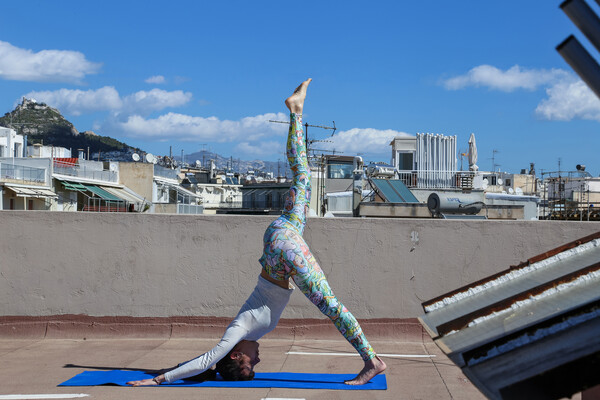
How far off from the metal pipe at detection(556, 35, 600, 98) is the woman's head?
4349 millimetres

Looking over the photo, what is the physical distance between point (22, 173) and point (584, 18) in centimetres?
3932

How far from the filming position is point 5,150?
47.7 metres

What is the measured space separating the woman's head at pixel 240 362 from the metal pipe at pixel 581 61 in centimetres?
435

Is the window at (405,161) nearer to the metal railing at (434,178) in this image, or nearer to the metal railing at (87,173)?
the metal railing at (434,178)

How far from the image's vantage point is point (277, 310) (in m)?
5.74

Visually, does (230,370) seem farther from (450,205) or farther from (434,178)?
(434,178)

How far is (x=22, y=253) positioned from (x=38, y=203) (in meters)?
31.8

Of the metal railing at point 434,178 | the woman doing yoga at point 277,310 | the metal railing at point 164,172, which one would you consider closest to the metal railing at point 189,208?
the metal railing at point 164,172

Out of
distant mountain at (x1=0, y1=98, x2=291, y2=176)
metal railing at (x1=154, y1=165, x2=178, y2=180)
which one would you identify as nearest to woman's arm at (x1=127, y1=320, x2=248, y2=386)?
metal railing at (x1=154, y1=165, x2=178, y2=180)

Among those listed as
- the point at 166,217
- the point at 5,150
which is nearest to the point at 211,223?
the point at 166,217

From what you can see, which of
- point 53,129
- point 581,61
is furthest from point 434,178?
point 53,129

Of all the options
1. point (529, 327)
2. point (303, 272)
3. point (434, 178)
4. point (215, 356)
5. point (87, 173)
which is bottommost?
point (215, 356)

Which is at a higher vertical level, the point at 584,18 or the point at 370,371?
the point at 584,18

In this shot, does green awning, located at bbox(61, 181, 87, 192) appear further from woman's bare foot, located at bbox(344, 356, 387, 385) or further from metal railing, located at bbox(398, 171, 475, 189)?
woman's bare foot, located at bbox(344, 356, 387, 385)
